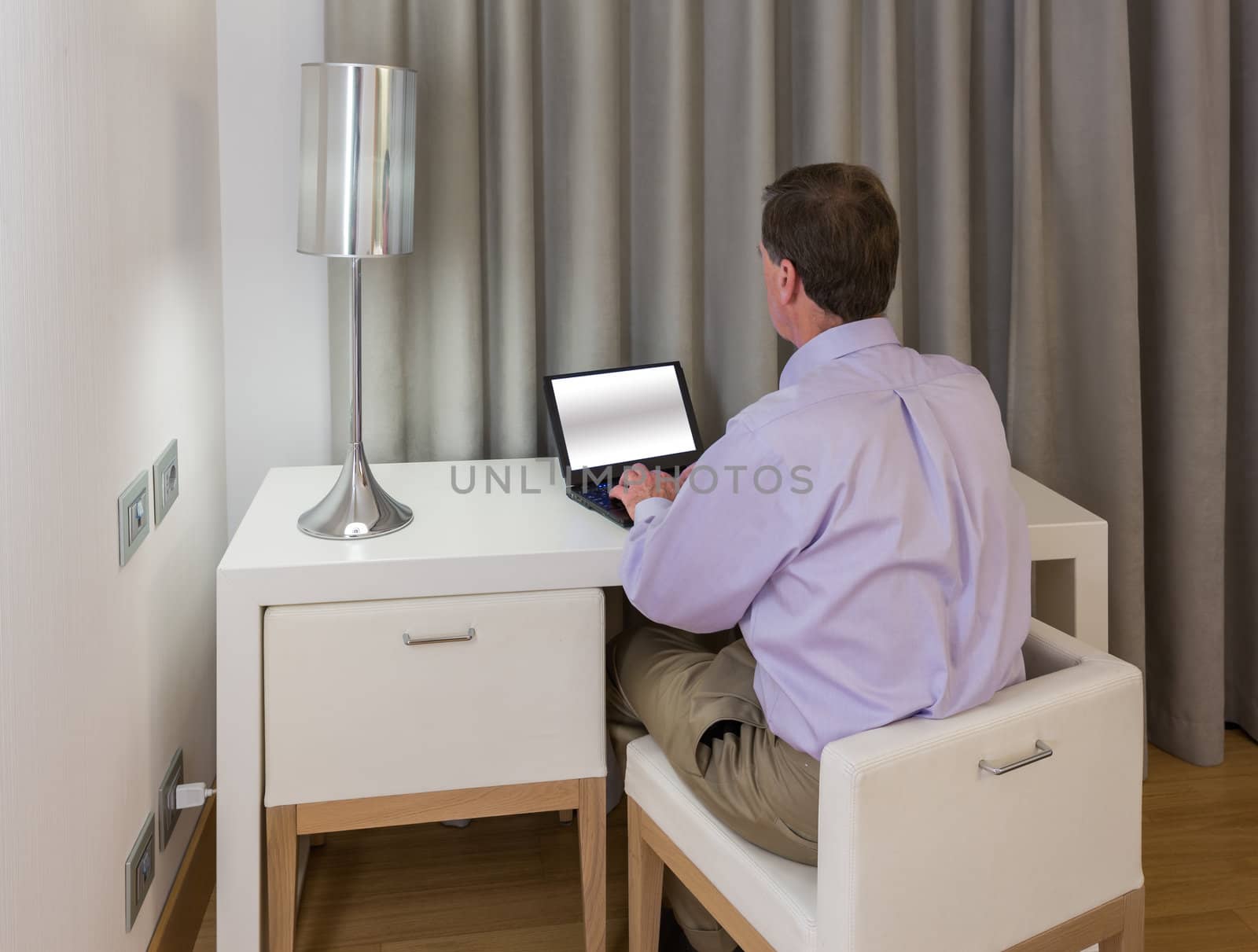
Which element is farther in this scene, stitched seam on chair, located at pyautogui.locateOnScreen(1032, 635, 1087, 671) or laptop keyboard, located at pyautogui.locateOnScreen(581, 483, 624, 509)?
laptop keyboard, located at pyautogui.locateOnScreen(581, 483, 624, 509)

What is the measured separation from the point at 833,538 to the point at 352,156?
87 centimetres

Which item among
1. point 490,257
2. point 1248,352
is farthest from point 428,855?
point 1248,352

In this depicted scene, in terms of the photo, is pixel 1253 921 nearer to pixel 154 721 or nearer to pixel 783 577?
pixel 783 577

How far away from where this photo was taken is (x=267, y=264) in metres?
2.14

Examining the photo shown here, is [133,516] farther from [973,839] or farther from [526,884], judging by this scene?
[973,839]

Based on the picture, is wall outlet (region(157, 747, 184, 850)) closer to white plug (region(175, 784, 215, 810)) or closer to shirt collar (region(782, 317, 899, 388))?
white plug (region(175, 784, 215, 810))

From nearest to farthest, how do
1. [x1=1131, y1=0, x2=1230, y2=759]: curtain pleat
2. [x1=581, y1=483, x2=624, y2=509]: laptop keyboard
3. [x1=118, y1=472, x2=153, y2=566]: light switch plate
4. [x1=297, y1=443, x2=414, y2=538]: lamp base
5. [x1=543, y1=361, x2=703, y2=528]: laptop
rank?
Answer: [x1=118, y1=472, x2=153, y2=566]: light switch plate
[x1=297, y1=443, x2=414, y2=538]: lamp base
[x1=581, y1=483, x2=624, y2=509]: laptop keyboard
[x1=543, y1=361, x2=703, y2=528]: laptop
[x1=1131, y1=0, x2=1230, y2=759]: curtain pleat

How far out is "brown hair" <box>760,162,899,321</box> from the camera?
139cm

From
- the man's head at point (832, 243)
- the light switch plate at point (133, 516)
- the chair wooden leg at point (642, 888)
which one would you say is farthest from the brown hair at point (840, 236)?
the light switch plate at point (133, 516)

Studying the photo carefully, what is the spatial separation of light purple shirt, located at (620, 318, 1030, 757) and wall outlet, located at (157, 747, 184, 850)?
852 millimetres

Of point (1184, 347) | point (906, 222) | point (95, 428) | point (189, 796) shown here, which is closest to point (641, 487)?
point (95, 428)

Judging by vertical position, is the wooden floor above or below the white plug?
below

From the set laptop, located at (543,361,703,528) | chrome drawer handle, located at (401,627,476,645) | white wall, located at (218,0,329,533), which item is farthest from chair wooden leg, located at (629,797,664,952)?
white wall, located at (218,0,329,533)

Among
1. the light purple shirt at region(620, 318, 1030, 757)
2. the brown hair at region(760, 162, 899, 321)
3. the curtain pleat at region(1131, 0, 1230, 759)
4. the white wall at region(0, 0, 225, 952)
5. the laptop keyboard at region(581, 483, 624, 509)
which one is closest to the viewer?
the white wall at region(0, 0, 225, 952)
